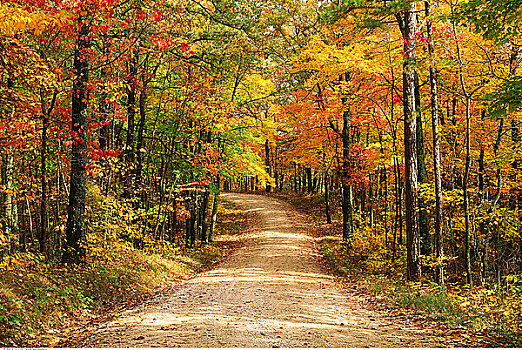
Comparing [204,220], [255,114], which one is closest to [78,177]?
[204,220]

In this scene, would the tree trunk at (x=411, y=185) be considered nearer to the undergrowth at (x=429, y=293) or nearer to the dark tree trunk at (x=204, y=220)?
the undergrowth at (x=429, y=293)

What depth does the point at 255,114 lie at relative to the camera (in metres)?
20.1

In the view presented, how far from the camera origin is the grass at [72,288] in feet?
21.3

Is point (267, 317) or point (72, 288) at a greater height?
point (72, 288)

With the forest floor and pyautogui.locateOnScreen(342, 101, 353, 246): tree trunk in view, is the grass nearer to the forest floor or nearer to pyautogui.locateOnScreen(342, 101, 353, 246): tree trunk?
the forest floor

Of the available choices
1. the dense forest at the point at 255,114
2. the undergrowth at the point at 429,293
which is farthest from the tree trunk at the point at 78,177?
the undergrowth at the point at 429,293

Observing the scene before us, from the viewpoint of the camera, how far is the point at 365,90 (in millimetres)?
14477

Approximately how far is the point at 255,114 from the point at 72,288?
13503 mm

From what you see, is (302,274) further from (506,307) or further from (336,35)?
(336,35)

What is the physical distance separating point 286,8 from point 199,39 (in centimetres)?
769

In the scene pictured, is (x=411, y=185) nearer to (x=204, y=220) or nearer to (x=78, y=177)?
(x=78, y=177)

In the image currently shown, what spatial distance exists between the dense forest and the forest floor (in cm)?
187

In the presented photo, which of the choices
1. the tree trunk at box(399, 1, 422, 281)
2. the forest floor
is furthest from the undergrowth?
the tree trunk at box(399, 1, 422, 281)

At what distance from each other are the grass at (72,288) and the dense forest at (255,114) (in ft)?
0.96
